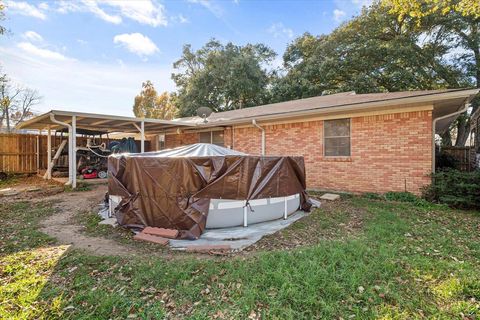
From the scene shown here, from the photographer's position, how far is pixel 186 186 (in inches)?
176

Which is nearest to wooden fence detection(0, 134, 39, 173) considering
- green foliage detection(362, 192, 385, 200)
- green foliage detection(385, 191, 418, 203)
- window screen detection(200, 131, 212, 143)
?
window screen detection(200, 131, 212, 143)

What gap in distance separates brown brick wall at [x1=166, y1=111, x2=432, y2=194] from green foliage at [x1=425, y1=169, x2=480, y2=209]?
31 centimetres

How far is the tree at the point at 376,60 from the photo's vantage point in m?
14.5

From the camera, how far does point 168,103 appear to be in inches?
1166

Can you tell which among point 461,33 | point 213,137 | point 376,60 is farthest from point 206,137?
point 461,33

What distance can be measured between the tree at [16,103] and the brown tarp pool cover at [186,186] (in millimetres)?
26013

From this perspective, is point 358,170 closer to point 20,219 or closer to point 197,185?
point 197,185

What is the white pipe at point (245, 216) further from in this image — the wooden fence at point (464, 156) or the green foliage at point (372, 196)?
the wooden fence at point (464, 156)

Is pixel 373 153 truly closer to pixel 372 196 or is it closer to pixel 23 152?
pixel 372 196

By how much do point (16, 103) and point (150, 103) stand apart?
13.1 meters

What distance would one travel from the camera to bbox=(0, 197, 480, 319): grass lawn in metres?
2.38

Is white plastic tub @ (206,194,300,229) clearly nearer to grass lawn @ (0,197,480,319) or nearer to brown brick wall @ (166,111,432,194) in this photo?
grass lawn @ (0,197,480,319)

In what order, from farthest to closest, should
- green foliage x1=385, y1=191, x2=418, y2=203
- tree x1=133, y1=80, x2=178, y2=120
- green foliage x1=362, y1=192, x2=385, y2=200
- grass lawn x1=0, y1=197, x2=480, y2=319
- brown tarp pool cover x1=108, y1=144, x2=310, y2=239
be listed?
tree x1=133, y1=80, x2=178, y2=120, green foliage x1=362, y1=192, x2=385, y2=200, green foliage x1=385, y1=191, x2=418, y2=203, brown tarp pool cover x1=108, y1=144, x2=310, y2=239, grass lawn x1=0, y1=197, x2=480, y2=319

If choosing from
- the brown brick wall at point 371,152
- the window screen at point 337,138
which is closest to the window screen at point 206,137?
the brown brick wall at point 371,152
